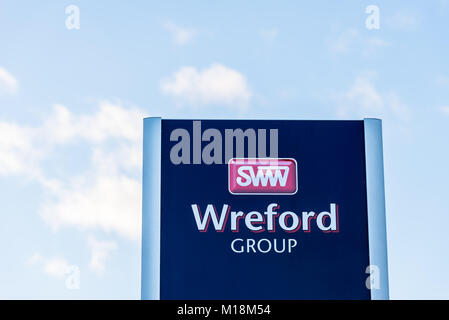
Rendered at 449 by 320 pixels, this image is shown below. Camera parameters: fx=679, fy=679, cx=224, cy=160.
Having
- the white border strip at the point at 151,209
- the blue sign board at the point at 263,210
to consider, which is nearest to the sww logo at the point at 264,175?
the blue sign board at the point at 263,210

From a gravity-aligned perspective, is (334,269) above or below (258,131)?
below

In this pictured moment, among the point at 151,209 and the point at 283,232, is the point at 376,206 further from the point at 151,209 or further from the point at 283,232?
the point at 151,209

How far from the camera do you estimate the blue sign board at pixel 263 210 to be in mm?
10047

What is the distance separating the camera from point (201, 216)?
10.2 m

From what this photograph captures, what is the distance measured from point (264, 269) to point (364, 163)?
2250mm

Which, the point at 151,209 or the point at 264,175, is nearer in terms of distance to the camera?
the point at 151,209

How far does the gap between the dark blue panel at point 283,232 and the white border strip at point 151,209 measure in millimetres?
90

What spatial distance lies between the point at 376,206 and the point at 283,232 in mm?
1473

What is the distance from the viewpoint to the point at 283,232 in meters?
10.2

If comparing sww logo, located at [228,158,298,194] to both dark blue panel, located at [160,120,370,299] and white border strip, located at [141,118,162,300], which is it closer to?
dark blue panel, located at [160,120,370,299]

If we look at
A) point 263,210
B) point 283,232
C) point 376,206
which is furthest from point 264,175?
point 376,206

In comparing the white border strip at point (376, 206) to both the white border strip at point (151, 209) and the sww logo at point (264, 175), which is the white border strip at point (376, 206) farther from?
the white border strip at point (151, 209)
